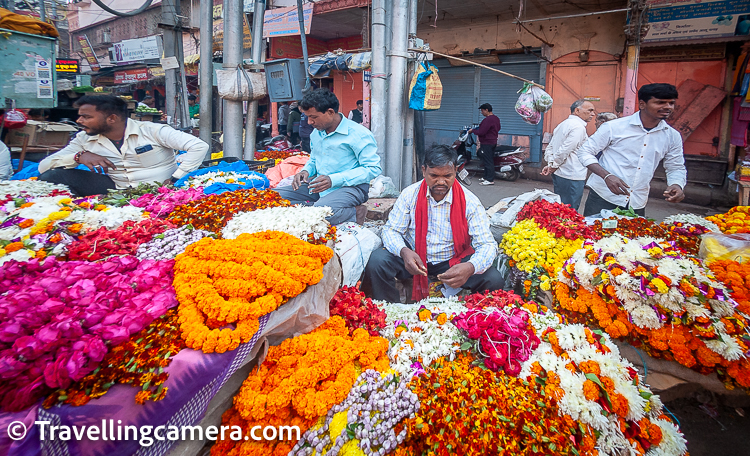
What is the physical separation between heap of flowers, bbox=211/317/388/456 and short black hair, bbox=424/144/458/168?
154 centimetres

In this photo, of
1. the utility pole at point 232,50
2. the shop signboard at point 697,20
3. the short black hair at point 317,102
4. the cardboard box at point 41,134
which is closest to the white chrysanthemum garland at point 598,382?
the short black hair at point 317,102

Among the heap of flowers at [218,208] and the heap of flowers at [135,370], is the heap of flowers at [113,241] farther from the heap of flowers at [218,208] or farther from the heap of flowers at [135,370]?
the heap of flowers at [135,370]

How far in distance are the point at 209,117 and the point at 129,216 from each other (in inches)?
176

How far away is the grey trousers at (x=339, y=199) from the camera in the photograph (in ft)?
11.5

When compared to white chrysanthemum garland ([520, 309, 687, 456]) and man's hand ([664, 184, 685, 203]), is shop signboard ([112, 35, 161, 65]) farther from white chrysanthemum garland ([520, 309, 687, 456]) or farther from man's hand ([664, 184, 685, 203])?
white chrysanthemum garland ([520, 309, 687, 456])

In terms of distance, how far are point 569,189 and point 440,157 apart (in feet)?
9.74

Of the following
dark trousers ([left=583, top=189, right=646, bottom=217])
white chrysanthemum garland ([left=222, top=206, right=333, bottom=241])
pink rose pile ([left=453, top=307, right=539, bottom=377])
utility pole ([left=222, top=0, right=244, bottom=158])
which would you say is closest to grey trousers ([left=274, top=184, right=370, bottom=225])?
white chrysanthemum garland ([left=222, top=206, right=333, bottom=241])

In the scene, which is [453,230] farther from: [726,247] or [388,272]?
[726,247]

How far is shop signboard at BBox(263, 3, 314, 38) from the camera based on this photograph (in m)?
7.36

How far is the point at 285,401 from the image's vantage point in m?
1.58

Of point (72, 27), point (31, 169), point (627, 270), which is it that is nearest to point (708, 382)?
point (627, 270)

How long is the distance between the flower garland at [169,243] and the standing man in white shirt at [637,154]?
12.1ft

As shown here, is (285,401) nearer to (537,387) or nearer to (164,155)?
(537,387)

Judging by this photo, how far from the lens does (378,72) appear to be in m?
5.10
